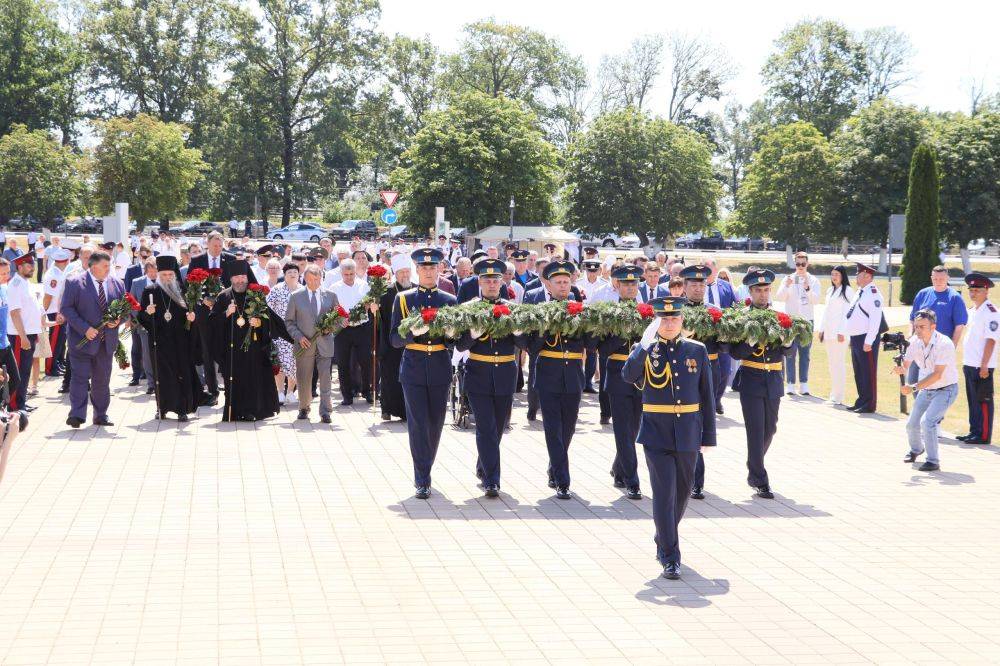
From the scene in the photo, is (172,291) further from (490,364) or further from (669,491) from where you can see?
(669,491)

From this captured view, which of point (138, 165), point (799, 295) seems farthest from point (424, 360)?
point (138, 165)

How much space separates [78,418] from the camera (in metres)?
13.3

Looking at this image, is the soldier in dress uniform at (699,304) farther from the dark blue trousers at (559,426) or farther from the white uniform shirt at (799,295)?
the white uniform shirt at (799,295)

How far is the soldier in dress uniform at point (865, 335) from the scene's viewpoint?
1575 centimetres

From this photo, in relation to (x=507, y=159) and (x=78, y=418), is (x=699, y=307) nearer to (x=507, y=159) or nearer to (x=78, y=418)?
(x=78, y=418)

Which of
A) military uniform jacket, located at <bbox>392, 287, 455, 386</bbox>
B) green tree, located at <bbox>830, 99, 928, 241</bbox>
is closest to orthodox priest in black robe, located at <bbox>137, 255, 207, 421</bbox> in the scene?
military uniform jacket, located at <bbox>392, 287, 455, 386</bbox>

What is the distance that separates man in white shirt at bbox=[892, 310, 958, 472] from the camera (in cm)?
1185

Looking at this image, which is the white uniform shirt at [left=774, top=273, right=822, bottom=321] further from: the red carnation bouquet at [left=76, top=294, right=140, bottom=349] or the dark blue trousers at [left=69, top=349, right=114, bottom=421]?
the dark blue trousers at [left=69, top=349, right=114, bottom=421]

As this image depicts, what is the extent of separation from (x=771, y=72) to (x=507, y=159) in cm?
4040

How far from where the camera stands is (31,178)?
54062 mm

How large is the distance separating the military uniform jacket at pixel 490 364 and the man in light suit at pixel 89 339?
5279 millimetres

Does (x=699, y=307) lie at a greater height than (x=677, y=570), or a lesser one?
greater

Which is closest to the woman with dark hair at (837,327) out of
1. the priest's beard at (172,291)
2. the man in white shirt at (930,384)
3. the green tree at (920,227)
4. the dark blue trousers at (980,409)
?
the dark blue trousers at (980,409)

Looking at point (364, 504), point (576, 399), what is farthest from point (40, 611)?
point (576, 399)
